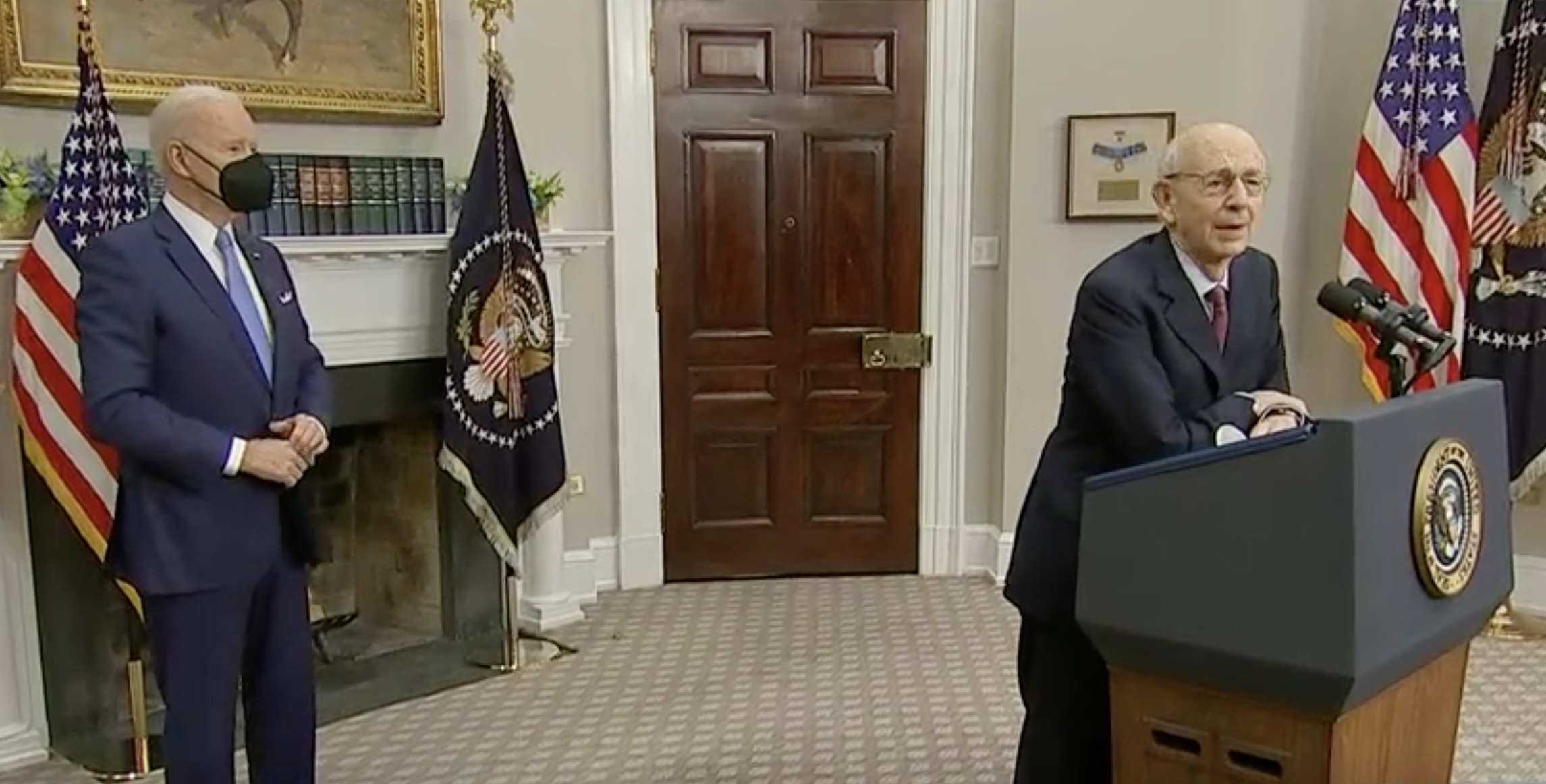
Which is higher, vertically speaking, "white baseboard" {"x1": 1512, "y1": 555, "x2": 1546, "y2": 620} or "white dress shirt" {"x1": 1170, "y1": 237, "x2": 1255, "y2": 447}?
"white dress shirt" {"x1": 1170, "y1": 237, "x2": 1255, "y2": 447}

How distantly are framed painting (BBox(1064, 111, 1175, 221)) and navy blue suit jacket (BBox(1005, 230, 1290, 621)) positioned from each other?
2271mm

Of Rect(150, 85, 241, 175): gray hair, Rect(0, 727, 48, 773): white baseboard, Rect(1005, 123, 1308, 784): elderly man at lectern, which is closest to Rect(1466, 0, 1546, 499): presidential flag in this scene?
Rect(1005, 123, 1308, 784): elderly man at lectern

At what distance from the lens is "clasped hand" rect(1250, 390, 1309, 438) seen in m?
1.96

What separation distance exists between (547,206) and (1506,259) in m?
3.08

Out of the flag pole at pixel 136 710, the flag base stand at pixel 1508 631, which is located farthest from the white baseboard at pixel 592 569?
the flag base stand at pixel 1508 631

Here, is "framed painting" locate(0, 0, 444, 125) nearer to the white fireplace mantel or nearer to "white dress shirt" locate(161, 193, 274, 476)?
the white fireplace mantel

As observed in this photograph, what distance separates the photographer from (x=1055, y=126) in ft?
14.8

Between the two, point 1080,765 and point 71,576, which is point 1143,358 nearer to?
point 1080,765

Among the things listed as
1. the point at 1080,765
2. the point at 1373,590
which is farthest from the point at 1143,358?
the point at 1080,765

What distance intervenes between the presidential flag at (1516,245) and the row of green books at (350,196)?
10.8ft

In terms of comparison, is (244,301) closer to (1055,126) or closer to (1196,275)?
(1196,275)

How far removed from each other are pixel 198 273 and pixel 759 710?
195cm

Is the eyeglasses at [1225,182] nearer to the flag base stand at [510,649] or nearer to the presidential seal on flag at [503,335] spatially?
the presidential seal on flag at [503,335]

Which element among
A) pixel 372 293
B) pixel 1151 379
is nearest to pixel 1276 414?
pixel 1151 379
